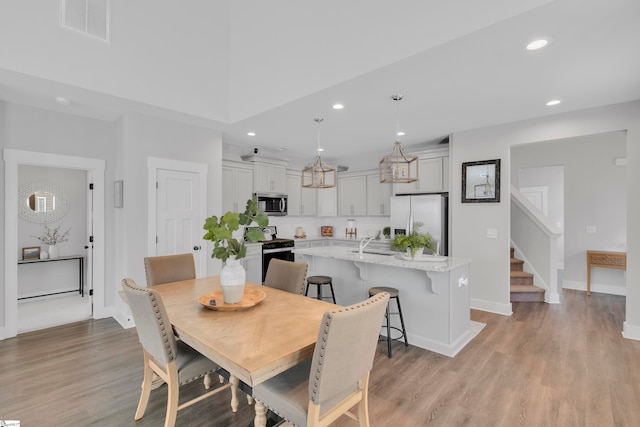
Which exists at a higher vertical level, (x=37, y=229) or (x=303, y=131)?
(x=303, y=131)

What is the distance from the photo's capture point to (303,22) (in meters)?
3.11

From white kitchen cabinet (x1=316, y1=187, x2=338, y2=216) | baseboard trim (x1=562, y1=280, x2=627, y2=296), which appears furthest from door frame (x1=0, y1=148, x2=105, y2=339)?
baseboard trim (x1=562, y1=280, x2=627, y2=296)

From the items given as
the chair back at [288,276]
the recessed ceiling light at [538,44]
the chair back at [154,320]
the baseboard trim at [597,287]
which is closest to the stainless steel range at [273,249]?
the chair back at [288,276]

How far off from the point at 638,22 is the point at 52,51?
14.8ft

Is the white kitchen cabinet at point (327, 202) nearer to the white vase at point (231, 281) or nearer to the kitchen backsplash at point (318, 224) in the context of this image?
the kitchen backsplash at point (318, 224)

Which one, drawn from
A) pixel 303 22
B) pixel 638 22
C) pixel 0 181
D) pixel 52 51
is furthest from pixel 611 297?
pixel 0 181

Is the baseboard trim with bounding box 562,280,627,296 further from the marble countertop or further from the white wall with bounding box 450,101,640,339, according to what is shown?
the marble countertop

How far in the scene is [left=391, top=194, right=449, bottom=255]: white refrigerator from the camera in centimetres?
475

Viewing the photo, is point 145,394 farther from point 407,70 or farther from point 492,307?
point 492,307

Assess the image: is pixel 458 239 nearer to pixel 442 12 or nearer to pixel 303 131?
pixel 303 131

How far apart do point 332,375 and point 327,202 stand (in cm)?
552

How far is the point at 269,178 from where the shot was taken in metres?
5.63

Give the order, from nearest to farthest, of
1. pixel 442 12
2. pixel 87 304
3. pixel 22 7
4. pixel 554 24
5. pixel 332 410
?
pixel 332 410
pixel 554 24
pixel 442 12
pixel 22 7
pixel 87 304

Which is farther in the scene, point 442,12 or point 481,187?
point 481,187
